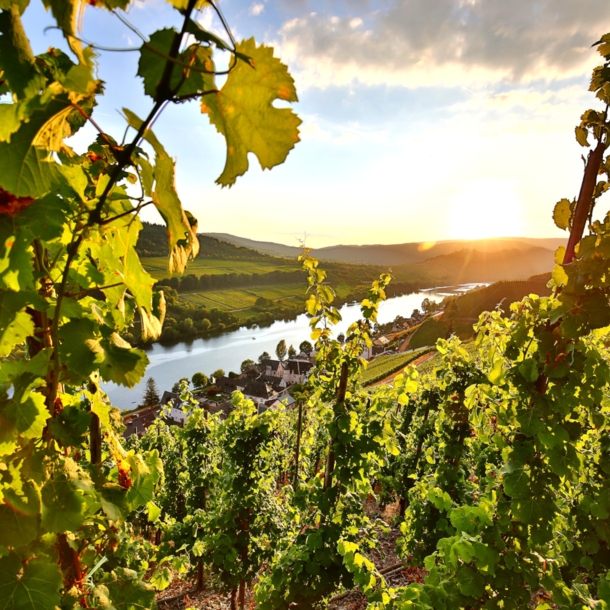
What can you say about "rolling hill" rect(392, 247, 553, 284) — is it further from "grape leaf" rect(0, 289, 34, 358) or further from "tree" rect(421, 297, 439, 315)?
"grape leaf" rect(0, 289, 34, 358)

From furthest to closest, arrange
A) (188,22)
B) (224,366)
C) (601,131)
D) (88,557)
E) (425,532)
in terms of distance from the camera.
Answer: (224,366) < (425,532) < (601,131) < (88,557) < (188,22)

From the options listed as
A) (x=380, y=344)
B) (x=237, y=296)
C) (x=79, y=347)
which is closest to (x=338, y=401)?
(x=79, y=347)

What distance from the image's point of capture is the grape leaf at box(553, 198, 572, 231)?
2.29 m

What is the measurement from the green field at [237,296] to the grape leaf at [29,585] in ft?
268

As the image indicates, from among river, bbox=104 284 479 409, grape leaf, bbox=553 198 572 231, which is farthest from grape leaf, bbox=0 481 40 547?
river, bbox=104 284 479 409

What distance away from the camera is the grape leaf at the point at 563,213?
229 cm

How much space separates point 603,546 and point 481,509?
370 centimetres

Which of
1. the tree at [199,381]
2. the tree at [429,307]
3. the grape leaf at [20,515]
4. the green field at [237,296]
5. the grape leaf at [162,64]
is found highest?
the grape leaf at [162,64]

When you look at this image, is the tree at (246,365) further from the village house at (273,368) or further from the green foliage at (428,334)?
the green foliage at (428,334)

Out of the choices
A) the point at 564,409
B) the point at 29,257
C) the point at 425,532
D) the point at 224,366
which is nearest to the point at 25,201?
the point at 29,257

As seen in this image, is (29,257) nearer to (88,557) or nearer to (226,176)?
(226,176)

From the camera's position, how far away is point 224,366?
58.8 metres

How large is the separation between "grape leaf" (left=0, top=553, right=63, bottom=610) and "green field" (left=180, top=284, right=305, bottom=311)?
268 feet

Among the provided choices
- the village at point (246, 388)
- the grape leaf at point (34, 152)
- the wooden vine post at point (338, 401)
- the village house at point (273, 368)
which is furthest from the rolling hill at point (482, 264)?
the grape leaf at point (34, 152)
